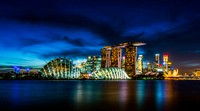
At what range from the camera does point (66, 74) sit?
198250mm

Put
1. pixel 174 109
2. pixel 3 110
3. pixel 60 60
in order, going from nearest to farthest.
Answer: pixel 3 110 < pixel 174 109 < pixel 60 60

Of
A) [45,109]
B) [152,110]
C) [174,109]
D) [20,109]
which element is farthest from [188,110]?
[20,109]

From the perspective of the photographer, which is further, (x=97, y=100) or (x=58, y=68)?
(x=58, y=68)

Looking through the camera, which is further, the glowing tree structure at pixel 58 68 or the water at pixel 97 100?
the glowing tree structure at pixel 58 68

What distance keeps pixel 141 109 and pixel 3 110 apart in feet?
56.7

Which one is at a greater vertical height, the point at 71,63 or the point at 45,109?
the point at 71,63

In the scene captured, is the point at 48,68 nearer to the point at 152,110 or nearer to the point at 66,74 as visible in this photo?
the point at 66,74

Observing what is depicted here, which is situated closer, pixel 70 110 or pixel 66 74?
pixel 70 110

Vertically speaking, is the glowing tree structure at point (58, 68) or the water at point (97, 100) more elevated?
the glowing tree structure at point (58, 68)

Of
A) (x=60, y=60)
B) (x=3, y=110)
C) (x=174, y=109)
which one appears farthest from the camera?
(x=60, y=60)

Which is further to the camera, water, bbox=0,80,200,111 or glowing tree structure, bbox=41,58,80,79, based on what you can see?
glowing tree structure, bbox=41,58,80,79

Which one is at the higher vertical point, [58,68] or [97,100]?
[58,68]

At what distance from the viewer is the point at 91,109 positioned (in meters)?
34.1

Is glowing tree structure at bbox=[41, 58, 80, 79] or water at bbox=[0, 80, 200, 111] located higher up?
glowing tree structure at bbox=[41, 58, 80, 79]
